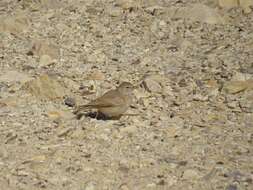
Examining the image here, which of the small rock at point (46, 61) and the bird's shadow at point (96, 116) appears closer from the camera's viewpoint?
the bird's shadow at point (96, 116)

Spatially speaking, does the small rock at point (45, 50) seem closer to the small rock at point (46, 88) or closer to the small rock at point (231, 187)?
the small rock at point (46, 88)

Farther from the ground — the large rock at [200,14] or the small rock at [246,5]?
the small rock at [246,5]

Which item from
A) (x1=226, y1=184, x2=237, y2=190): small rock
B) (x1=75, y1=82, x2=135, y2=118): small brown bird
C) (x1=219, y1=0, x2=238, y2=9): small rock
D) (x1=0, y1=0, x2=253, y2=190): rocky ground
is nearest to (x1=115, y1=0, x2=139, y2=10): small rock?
(x1=0, y1=0, x2=253, y2=190): rocky ground

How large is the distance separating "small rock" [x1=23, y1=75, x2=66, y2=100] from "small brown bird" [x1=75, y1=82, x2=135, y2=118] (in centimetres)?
81

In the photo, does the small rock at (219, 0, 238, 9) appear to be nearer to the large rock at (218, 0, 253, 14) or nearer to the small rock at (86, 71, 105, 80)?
the large rock at (218, 0, 253, 14)

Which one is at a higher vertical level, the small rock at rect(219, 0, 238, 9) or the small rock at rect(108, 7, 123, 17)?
the small rock at rect(219, 0, 238, 9)

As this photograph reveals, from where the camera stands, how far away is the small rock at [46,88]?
33.9 ft

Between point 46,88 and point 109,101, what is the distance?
126 cm

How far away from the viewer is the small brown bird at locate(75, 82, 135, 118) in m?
9.48

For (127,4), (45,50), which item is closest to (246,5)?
(127,4)

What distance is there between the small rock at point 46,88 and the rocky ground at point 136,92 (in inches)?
0.6

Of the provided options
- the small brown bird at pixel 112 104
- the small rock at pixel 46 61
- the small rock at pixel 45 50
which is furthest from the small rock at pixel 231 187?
the small rock at pixel 45 50

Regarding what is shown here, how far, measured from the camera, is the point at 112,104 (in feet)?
31.0

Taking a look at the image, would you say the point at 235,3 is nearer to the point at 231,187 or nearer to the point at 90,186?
the point at 231,187
